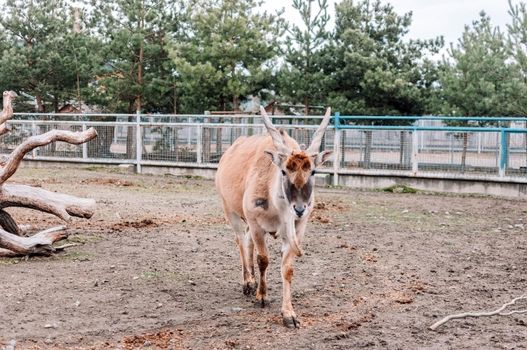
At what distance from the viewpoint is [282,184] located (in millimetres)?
5543

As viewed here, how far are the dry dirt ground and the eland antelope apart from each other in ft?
1.06

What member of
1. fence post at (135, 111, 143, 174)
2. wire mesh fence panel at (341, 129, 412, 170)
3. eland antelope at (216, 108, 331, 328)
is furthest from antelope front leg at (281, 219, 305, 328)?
fence post at (135, 111, 143, 174)

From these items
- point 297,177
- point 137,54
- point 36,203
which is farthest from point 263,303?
point 137,54

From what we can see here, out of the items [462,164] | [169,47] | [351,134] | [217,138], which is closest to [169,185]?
[217,138]

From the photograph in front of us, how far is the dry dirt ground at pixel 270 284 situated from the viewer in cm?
520

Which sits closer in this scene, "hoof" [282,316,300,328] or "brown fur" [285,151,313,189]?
"brown fur" [285,151,313,189]

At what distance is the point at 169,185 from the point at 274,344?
11.6m

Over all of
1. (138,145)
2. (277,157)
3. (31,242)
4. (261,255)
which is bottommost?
(31,242)

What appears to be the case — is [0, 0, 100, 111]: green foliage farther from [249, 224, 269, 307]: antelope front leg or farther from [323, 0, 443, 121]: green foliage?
[249, 224, 269, 307]: antelope front leg

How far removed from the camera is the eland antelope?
5.34 m

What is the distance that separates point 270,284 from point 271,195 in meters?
1.42

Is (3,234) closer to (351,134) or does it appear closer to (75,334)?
(75,334)

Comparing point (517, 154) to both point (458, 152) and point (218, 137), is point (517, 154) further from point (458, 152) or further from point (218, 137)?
point (218, 137)

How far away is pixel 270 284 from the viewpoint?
22.6ft
